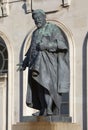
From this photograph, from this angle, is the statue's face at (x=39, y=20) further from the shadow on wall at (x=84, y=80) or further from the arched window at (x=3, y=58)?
the arched window at (x=3, y=58)

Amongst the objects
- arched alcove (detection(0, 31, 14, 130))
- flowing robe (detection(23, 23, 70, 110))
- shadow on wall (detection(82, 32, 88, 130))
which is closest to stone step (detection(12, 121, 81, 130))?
flowing robe (detection(23, 23, 70, 110))

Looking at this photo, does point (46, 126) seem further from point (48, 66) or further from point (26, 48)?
point (26, 48)

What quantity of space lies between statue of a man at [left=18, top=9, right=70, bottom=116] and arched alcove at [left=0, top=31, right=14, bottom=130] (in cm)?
1153

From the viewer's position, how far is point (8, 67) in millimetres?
23500

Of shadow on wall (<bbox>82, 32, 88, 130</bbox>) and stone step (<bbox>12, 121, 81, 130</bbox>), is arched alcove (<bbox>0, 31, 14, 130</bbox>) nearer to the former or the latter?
shadow on wall (<bbox>82, 32, 88, 130</bbox>)

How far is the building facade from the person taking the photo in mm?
21281

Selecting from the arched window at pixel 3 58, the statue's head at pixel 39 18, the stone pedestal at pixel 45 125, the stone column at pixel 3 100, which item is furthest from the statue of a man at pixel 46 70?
the arched window at pixel 3 58

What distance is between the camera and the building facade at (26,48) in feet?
69.8

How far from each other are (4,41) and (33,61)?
A: 1261cm

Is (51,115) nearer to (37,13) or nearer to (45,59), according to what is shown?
(45,59)

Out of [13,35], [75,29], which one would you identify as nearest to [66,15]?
[75,29]

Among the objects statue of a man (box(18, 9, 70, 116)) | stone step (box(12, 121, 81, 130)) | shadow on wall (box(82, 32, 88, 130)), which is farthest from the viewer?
shadow on wall (box(82, 32, 88, 130))

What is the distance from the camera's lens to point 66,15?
72.6ft

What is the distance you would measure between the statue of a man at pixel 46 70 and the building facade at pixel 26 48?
965 cm
